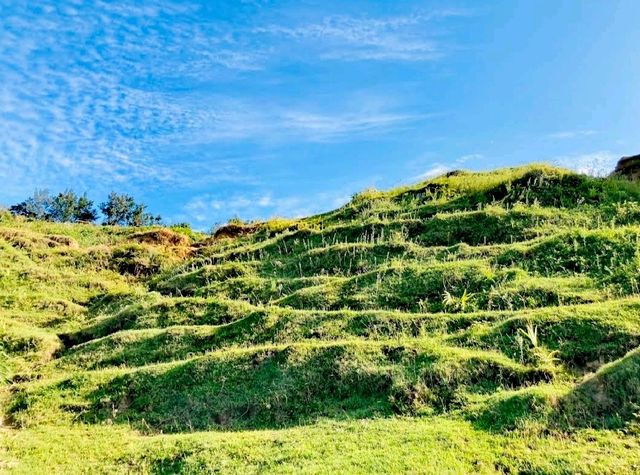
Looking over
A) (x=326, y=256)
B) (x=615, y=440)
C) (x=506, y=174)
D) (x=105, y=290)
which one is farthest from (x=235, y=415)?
(x=506, y=174)

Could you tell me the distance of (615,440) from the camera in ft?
24.6

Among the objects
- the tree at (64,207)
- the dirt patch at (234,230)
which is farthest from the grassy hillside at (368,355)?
the tree at (64,207)

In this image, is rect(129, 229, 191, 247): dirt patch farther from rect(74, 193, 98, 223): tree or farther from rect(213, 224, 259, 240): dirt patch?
rect(74, 193, 98, 223): tree

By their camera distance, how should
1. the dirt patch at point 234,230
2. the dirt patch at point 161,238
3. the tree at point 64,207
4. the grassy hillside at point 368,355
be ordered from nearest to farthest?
the grassy hillside at point 368,355 → the dirt patch at point 161,238 → the dirt patch at point 234,230 → the tree at point 64,207

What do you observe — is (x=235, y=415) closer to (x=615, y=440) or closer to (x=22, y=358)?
(x=615, y=440)

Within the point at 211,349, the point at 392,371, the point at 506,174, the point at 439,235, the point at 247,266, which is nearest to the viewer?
the point at 392,371

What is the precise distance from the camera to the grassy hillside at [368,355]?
8234 mm

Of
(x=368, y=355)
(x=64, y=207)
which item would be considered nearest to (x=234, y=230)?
(x=368, y=355)

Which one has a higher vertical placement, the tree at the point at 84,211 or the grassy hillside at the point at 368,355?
the tree at the point at 84,211

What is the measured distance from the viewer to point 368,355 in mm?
11031

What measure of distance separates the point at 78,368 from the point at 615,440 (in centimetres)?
1217

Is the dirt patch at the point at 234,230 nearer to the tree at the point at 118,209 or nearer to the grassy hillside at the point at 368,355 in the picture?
the grassy hillside at the point at 368,355

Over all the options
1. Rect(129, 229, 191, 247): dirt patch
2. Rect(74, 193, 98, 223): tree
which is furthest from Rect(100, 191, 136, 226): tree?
Rect(129, 229, 191, 247): dirt patch

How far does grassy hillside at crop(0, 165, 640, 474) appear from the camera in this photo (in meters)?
8.23
